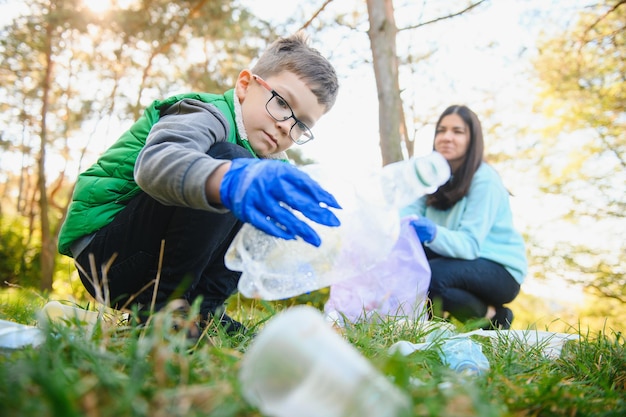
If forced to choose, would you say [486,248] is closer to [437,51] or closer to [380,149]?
[380,149]

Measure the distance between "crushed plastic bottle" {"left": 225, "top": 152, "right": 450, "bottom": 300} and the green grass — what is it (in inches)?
21.1

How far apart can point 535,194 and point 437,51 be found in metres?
→ 3.85

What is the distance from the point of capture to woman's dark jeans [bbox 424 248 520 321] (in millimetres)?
3160

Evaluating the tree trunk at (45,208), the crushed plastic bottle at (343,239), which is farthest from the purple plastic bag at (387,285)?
the tree trunk at (45,208)

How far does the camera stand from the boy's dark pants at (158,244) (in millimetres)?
1714

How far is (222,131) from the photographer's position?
1.80m

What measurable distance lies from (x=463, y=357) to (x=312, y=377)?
905mm

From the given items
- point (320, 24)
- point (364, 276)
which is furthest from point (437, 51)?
point (364, 276)

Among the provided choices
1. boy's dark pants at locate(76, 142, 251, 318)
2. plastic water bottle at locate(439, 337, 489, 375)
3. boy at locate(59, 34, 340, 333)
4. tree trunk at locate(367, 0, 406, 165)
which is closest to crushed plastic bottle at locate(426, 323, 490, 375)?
plastic water bottle at locate(439, 337, 489, 375)

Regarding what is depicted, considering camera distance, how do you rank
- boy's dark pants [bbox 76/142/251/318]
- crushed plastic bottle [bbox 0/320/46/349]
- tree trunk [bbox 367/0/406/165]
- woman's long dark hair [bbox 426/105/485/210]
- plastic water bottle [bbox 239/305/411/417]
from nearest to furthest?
plastic water bottle [bbox 239/305/411/417], crushed plastic bottle [bbox 0/320/46/349], boy's dark pants [bbox 76/142/251/318], woman's long dark hair [bbox 426/105/485/210], tree trunk [bbox 367/0/406/165]

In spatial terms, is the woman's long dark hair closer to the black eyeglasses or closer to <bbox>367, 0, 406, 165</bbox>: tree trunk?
<bbox>367, 0, 406, 165</bbox>: tree trunk

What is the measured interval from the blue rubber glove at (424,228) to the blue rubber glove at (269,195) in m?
1.74

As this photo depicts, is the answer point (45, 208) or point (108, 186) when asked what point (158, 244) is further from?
point (45, 208)

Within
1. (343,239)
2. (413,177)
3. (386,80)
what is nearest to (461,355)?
(343,239)
